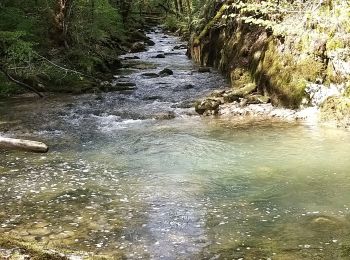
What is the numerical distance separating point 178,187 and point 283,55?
9437 mm

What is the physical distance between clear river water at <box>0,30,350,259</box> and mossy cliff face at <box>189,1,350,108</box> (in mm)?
2392

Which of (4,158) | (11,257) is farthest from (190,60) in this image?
(11,257)

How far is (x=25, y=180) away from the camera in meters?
8.98

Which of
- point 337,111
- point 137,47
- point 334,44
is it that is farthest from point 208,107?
point 137,47

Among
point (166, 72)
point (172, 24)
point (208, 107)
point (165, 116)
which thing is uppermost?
point (172, 24)

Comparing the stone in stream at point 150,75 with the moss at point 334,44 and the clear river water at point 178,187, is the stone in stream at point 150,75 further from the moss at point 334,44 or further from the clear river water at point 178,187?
the moss at point 334,44

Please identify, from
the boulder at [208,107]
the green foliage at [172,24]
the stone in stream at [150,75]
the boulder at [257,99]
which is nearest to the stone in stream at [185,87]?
the stone in stream at [150,75]

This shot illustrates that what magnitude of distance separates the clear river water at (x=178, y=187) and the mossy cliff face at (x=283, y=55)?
2392mm

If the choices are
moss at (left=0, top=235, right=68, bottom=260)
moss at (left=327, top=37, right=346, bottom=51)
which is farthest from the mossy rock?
moss at (left=0, top=235, right=68, bottom=260)

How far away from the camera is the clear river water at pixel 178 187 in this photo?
638 cm

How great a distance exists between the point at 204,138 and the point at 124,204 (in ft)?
15.3

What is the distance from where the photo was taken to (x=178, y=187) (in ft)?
28.4

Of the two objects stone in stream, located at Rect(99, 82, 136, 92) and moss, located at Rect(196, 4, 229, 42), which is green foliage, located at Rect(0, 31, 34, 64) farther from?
moss, located at Rect(196, 4, 229, 42)

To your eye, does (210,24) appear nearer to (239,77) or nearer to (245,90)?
(239,77)
